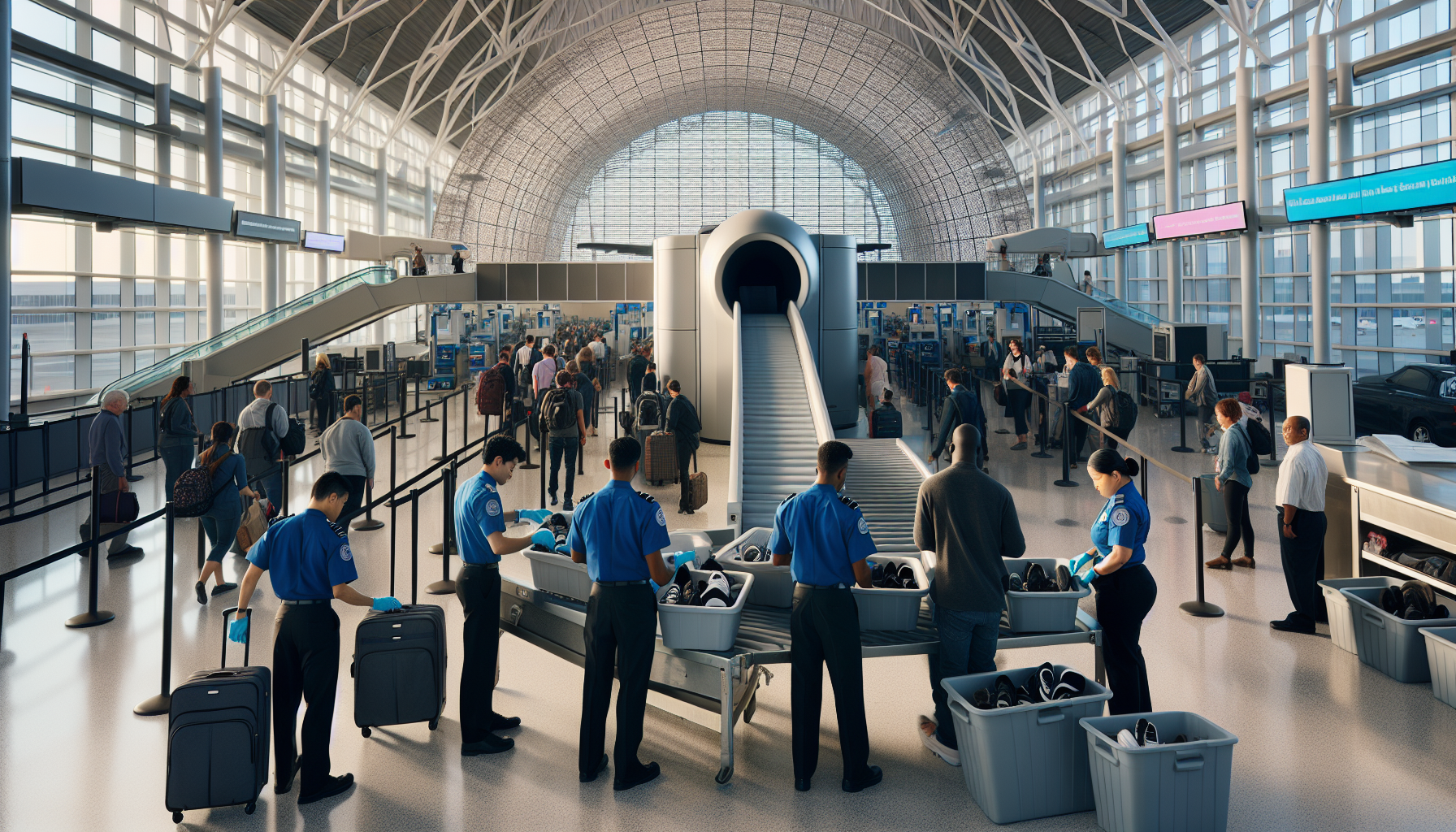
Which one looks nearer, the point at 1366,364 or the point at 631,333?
the point at 1366,364

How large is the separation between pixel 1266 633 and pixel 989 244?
3162 centimetres

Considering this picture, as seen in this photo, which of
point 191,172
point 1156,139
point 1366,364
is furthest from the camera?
point 1156,139

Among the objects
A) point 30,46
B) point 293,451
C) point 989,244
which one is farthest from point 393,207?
point 293,451

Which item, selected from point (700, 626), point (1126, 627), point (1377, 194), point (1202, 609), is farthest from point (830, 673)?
point (1377, 194)

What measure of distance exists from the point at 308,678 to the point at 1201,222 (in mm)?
26675

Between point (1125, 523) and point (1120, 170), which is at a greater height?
Result: point (1120, 170)

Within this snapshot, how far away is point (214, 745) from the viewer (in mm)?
4391

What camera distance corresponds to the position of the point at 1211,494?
34.4 ft

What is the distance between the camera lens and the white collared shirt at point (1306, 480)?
691cm

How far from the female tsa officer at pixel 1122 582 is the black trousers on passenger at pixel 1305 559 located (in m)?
2.60

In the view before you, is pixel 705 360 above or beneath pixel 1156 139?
beneath

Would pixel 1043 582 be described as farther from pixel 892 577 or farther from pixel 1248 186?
A: pixel 1248 186

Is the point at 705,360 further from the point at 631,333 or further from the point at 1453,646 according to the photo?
the point at 631,333

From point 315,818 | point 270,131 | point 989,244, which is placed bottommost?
point 315,818
